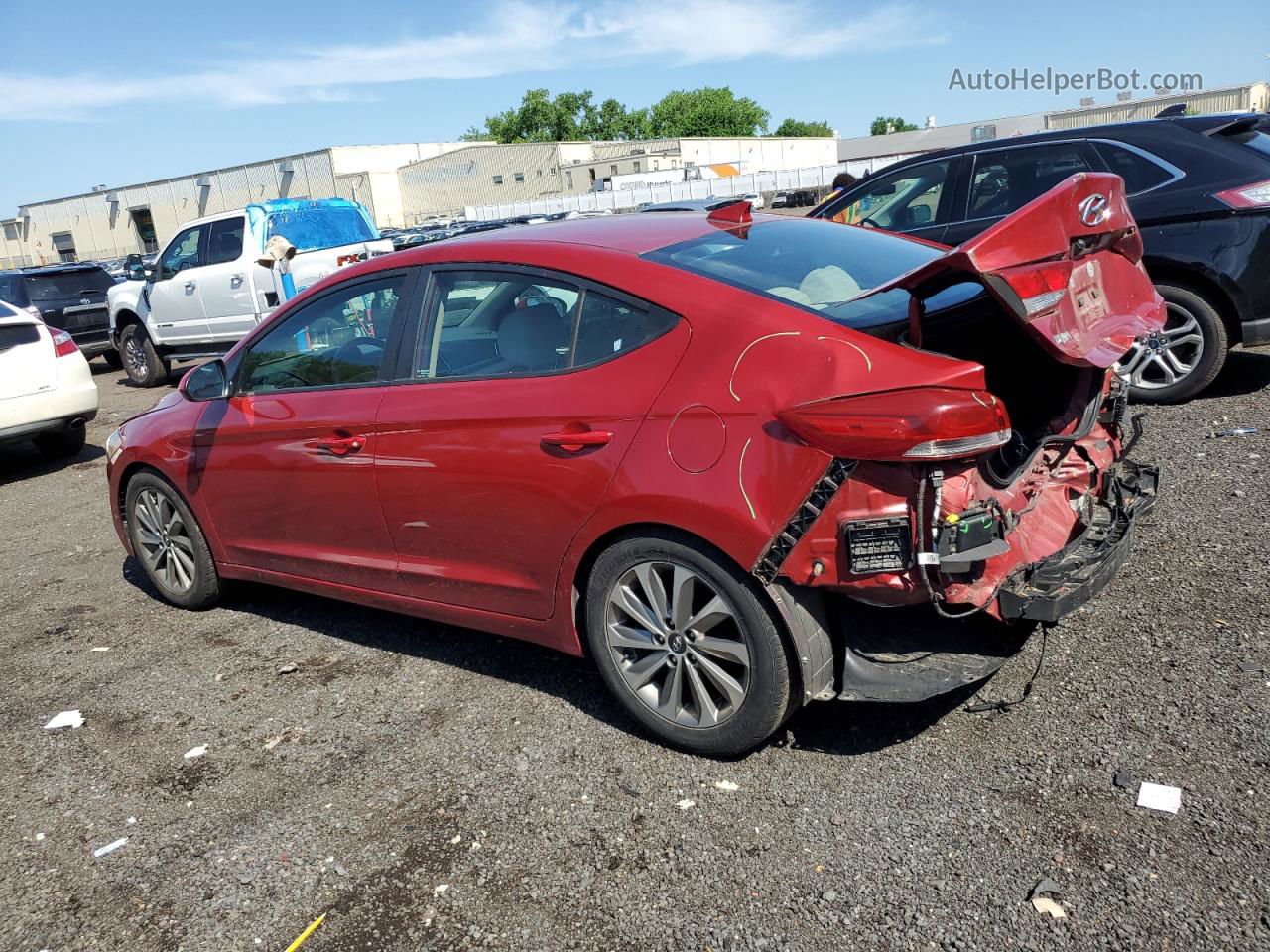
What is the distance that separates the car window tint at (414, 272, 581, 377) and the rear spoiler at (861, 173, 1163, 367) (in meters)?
1.04

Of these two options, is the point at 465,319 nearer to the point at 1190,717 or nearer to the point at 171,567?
the point at 171,567

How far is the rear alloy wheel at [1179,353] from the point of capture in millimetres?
6363

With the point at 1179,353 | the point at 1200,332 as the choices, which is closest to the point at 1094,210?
the point at 1200,332

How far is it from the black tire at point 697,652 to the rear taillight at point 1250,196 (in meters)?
4.94

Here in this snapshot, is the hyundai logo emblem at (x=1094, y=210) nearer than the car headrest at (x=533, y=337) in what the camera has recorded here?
Yes

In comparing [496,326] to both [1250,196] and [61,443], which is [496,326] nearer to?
[1250,196]

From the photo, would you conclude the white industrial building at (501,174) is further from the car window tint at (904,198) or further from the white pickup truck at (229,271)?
the car window tint at (904,198)

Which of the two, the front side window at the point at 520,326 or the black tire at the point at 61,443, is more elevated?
the front side window at the point at 520,326

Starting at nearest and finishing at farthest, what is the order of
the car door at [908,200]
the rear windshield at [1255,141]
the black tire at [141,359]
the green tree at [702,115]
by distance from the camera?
the rear windshield at [1255,141], the car door at [908,200], the black tire at [141,359], the green tree at [702,115]

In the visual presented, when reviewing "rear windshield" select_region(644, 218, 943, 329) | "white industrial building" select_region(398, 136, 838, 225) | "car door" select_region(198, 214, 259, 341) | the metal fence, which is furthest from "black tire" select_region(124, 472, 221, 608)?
"white industrial building" select_region(398, 136, 838, 225)

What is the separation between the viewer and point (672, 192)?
5244 cm

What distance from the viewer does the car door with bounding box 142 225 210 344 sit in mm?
12664

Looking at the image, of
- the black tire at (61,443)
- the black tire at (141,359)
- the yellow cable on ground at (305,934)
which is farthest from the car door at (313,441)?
the black tire at (141,359)

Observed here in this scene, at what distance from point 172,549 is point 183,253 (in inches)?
359
